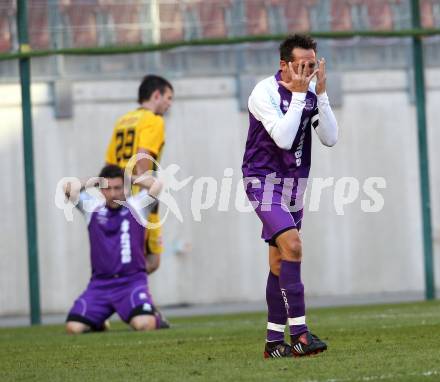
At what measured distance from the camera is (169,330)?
9398 millimetres

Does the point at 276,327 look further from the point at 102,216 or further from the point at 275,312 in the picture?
the point at 102,216

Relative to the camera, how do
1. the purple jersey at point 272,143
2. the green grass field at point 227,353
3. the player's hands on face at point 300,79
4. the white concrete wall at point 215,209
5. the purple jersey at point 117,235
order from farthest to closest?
the white concrete wall at point 215,209 → the purple jersey at point 117,235 → the purple jersey at point 272,143 → the player's hands on face at point 300,79 → the green grass field at point 227,353

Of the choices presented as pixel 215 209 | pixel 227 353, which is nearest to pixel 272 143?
pixel 227 353

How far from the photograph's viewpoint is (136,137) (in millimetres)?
9844

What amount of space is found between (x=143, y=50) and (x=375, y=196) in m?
4.88

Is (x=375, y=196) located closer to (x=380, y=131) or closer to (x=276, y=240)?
(x=380, y=131)

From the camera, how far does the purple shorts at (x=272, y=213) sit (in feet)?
20.5

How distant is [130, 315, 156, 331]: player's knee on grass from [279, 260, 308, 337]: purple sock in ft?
11.1

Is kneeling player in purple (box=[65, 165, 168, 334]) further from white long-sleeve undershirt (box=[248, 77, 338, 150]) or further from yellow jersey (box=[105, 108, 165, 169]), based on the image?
white long-sleeve undershirt (box=[248, 77, 338, 150])

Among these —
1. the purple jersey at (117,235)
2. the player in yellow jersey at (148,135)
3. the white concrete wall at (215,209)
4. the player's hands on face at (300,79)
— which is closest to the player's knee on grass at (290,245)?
the player's hands on face at (300,79)

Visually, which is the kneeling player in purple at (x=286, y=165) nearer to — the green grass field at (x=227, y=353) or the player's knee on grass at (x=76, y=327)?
the green grass field at (x=227, y=353)

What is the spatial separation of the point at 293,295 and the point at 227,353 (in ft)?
2.85

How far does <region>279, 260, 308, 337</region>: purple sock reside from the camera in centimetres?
615

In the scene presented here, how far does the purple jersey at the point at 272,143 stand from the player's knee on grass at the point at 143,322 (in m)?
3.26
